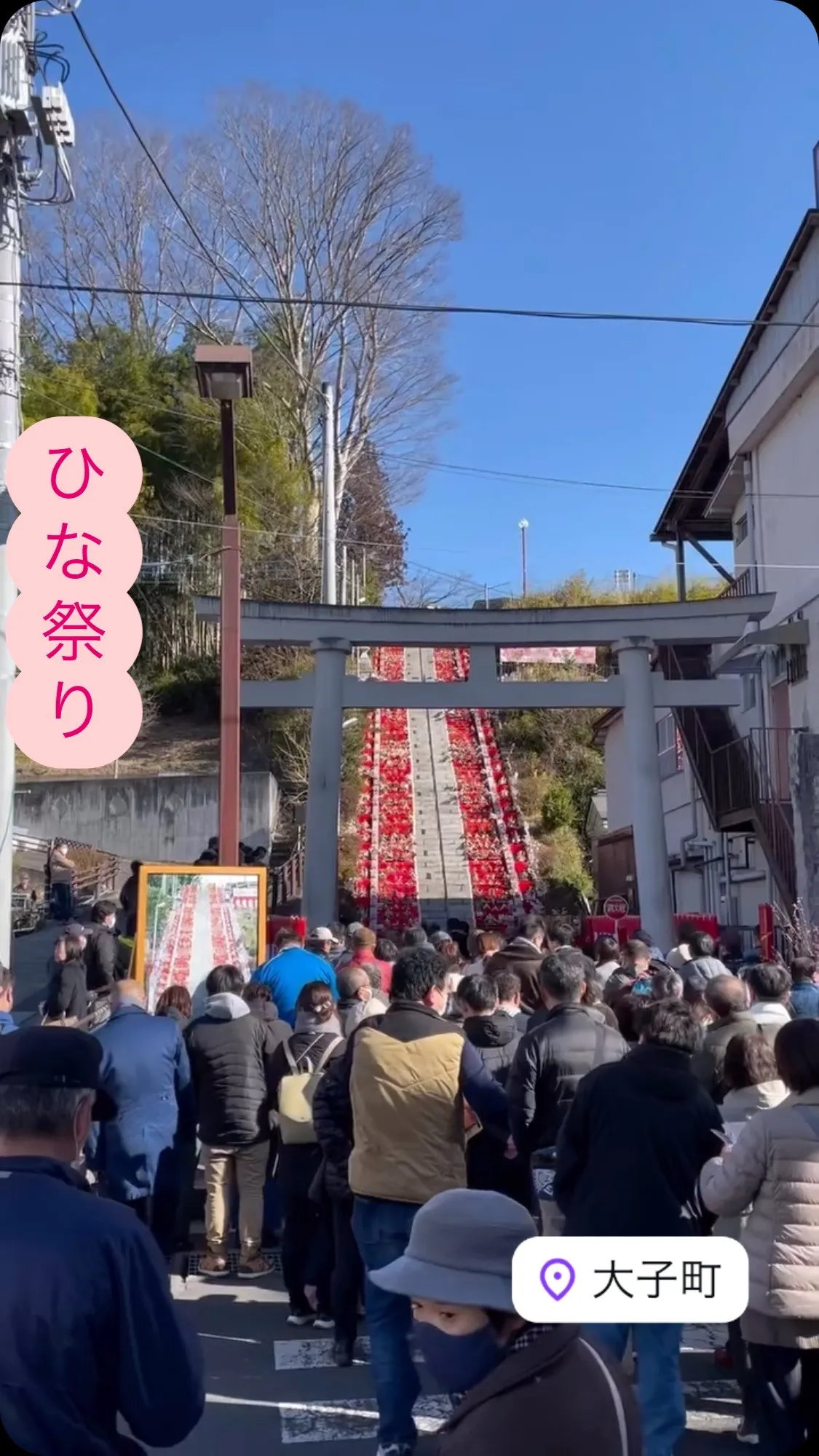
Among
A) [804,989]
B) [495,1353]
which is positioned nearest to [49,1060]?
[495,1353]

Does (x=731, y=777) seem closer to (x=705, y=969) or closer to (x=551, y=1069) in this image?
(x=705, y=969)

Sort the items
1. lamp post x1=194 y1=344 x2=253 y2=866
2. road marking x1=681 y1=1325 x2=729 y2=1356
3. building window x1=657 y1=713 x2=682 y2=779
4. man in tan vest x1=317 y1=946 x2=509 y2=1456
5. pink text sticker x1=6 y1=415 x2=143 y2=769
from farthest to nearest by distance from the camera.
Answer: building window x1=657 y1=713 x2=682 y2=779 → lamp post x1=194 y1=344 x2=253 y2=866 → pink text sticker x1=6 y1=415 x2=143 y2=769 → road marking x1=681 y1=1325 x2=729 y2=1356 → man in tan vest x1=317 y1=946 x2=509 y2=1456

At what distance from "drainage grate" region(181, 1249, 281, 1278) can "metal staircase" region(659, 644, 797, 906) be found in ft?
29.3

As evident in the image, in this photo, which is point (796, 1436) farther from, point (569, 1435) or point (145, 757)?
point (145, 757)

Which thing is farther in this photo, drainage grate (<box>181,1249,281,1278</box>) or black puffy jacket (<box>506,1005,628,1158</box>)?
drainage grate (<box>181,1249,281,1278</box>)

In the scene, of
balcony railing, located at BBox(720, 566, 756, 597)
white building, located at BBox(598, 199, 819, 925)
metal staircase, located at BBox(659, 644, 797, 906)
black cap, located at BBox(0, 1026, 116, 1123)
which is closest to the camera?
black cap, located at BBox(0, 1026, 116, 1123)

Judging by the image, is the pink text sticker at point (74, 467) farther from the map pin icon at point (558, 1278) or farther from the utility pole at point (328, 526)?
the utility pole at point (328, 526)

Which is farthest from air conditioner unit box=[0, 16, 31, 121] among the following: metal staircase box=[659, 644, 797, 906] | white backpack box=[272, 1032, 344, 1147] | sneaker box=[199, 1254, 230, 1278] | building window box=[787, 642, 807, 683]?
building window box=[787, 642, 807, 683]

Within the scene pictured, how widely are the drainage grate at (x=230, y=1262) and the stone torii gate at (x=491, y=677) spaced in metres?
7.27

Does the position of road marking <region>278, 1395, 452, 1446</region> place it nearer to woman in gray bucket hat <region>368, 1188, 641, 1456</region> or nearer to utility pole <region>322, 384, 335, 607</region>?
woman in gray bucket hat <region>368, 1188, 641, 1456</region>

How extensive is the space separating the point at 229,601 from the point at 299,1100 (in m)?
4.46

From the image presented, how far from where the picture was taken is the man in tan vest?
13.2ft

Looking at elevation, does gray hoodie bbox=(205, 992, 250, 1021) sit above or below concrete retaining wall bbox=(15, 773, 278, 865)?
below

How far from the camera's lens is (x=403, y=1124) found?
4102 millimetres
